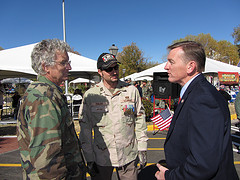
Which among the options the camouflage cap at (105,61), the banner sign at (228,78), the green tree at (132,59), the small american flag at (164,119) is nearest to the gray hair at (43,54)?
the camouflage cap at (105,61)

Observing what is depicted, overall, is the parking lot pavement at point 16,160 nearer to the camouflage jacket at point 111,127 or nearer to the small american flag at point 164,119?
the small american flag at point 164,119

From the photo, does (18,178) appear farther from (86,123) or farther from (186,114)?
(186,114)

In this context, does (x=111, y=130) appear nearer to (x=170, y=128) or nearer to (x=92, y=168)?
(x=92, y=168)

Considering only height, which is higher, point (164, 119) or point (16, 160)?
point (164, 119)

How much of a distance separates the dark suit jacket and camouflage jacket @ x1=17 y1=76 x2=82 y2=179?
837 mm

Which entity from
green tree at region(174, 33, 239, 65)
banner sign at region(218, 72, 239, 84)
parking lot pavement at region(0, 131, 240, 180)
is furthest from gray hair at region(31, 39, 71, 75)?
green tree at region(174, 33, 239, 65)

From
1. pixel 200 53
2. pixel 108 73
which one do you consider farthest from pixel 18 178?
pixel 200 53

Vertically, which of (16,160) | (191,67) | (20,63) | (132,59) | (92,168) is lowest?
(16,160)

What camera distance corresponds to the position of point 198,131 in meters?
1.06

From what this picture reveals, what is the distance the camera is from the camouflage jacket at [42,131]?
43.7 inches

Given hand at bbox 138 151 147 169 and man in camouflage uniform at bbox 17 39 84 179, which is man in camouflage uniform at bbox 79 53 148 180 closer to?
hand at bbox 138 151 147 169

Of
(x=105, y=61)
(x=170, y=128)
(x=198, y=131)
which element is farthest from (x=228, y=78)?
(x=198, y=131)

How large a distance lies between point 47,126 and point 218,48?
51340 millimetres

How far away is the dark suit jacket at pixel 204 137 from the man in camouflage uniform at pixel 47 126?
0.80 m
